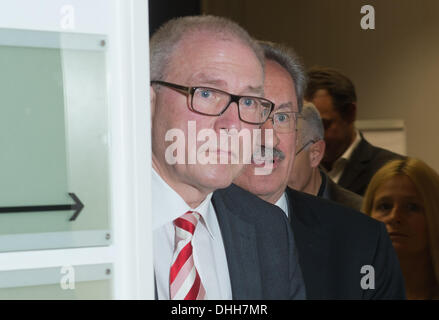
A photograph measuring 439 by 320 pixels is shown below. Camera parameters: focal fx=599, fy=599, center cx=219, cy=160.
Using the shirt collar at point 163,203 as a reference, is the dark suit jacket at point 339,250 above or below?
below

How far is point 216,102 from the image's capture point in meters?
2.13

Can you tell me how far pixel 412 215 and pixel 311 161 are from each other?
453 mm

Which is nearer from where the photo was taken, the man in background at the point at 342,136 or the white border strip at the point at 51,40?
the white border strip at the point at 51,40

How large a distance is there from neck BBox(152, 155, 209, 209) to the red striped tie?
50mm

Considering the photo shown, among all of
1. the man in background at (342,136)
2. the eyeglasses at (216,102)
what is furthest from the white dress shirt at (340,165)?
the eyeglasses at (216,102)

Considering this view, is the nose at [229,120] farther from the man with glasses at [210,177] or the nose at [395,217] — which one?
the nose at [395,217]

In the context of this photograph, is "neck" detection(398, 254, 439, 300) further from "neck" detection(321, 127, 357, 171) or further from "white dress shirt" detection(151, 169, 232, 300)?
"white dress shirt" detection(151, 169, 232, 300)

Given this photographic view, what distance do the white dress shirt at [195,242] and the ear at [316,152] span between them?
0.41 m

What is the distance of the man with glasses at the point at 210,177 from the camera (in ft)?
6.93

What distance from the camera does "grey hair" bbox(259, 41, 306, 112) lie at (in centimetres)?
224

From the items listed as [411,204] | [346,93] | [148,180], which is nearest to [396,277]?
[411,204]

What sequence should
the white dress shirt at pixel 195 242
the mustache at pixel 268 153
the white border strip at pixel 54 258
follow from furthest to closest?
the mustache at pixel 268 153 < the white dress shirt at pixel 195 242 < the white border strip at pixel 54 258

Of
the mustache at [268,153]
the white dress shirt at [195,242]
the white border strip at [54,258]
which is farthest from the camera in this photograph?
the mustache at [268,153]

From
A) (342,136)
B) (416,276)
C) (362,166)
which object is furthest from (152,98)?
(416,276)
